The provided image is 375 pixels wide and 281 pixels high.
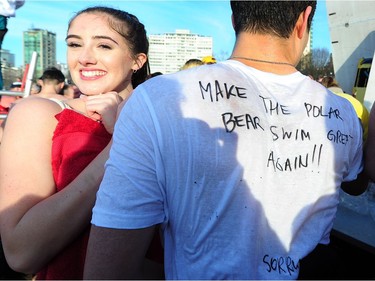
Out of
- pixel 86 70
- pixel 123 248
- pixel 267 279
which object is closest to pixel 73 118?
pixel 86 70

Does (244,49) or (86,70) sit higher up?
(244,49)

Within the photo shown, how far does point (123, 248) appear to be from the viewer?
105 cm

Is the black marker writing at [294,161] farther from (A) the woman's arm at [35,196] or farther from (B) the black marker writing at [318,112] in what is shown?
(A) the woman's arm at [35,196]

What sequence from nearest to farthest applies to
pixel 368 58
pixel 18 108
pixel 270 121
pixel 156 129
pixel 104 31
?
pixel 156 129 < pixel 270 121 < pixel 18 108 < pixel 104 31 < pixel 368 58

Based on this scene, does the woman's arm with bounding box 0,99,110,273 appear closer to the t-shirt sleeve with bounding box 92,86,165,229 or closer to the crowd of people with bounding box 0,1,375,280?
the crowd of people with bounding box 0,1,375,280

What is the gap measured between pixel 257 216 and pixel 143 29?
1167 mm

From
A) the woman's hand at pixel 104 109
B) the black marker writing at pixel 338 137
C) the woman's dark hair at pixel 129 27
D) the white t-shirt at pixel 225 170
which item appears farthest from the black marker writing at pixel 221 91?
the woman's dark hair at pixel 129 27

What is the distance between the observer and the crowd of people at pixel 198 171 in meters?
1.03

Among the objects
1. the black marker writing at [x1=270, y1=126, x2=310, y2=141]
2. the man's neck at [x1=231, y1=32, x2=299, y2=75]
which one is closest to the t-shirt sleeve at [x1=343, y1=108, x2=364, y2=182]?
the black marker writing at [x1=270, y1=126, x2=310, y2=141]

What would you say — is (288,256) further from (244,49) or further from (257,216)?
(244,49)

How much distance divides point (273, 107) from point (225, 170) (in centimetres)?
26

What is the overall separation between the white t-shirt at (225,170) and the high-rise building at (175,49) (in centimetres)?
1092

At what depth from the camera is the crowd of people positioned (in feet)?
3.38

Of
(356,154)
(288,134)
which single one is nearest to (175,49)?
(356,154)
